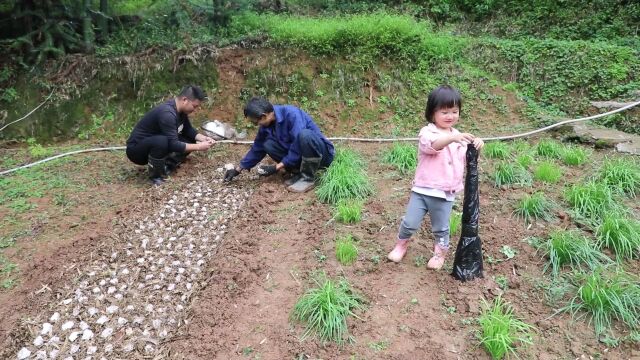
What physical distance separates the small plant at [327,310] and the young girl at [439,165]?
701 mm

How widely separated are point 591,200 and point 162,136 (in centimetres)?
449

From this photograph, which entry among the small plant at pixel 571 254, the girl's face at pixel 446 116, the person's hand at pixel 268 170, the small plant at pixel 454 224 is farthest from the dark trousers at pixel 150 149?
the small plant at pixel 571 254

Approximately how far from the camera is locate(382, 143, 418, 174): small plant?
5.18 meters

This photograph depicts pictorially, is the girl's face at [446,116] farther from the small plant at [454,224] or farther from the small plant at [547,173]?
the small plant at [547,173]

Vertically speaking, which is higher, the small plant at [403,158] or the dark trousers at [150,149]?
the dark trousers at [150,149]

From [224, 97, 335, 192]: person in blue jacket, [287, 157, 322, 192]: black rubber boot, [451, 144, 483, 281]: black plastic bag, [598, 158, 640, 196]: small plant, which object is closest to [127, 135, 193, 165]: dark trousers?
[224, 97, 335, 192]: person in blue jacket

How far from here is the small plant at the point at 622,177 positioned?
422 centimetres

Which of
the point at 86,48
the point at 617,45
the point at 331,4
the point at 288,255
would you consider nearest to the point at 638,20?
the point at 617,45

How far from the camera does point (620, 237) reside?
11.1 ft

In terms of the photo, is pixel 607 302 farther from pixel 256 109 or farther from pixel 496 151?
pixel 256 109

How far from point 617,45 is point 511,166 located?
5117 millimetres

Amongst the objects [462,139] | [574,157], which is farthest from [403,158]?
[462,139]

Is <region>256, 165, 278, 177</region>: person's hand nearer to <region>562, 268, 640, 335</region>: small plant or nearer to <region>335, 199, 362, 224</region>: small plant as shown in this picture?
<region>335, 199, 362, 224</region>: small plant

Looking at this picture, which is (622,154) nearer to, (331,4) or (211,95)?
(211,95)
